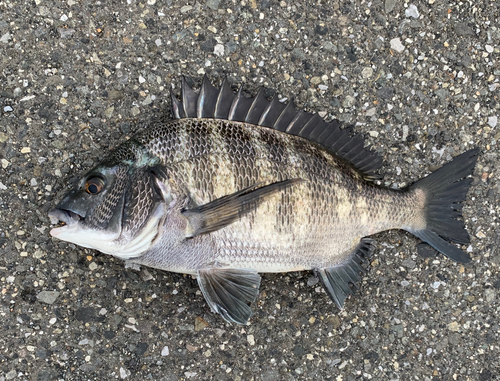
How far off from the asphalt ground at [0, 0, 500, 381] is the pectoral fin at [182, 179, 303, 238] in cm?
59

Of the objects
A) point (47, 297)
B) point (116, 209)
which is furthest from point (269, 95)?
point (47, 297)

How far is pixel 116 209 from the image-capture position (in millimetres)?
1902

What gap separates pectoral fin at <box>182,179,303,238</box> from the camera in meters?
1.91

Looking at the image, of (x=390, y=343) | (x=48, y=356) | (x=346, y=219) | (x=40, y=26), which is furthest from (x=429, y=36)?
(x=48, y=356)

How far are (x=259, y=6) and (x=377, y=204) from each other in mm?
1440

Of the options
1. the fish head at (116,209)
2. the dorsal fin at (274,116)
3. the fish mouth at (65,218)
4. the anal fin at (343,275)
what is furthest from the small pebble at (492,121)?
the fish mouth at (65,218)

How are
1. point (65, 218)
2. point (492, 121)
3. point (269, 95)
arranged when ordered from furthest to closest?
point (492, 121), point (269, 95), point (65, 218)

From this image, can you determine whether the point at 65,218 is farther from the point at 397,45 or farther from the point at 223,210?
the point at 397,45

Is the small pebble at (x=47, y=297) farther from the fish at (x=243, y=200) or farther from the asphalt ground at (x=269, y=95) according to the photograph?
the fish at (x=243, y=200)

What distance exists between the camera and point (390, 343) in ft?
8.22

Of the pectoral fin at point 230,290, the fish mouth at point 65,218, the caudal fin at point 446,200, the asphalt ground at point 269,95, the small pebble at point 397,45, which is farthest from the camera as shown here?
the small pebble at point 397,45

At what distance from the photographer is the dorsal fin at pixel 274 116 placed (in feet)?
7.02

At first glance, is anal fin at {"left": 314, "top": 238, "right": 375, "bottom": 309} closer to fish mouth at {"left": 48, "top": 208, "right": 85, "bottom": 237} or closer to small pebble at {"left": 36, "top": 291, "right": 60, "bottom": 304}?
fish mouth at {"left": 48, "top": 208, "right": 85, "bottom": 237}

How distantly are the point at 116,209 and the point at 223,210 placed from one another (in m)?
0.53
